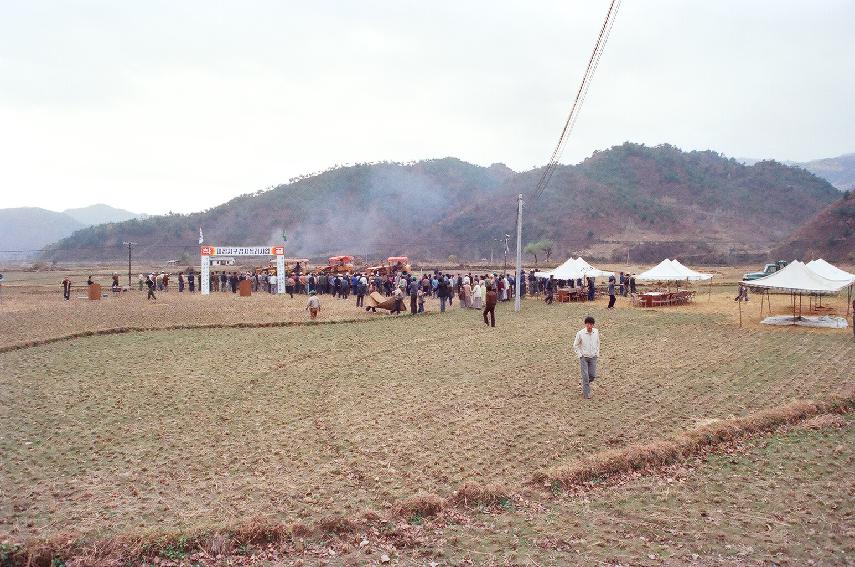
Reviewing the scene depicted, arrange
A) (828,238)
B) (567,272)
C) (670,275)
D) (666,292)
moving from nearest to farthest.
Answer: (666,292) → (670,275) → (567,272) → (828,238)

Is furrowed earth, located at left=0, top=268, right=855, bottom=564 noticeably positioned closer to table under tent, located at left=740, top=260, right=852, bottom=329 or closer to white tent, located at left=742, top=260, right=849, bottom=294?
table under tent, located at left=740, top=260, right=852, bottom=329

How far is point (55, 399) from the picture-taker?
11.7m

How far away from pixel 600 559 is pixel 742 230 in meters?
98.2

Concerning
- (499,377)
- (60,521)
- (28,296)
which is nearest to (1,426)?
(60,521)

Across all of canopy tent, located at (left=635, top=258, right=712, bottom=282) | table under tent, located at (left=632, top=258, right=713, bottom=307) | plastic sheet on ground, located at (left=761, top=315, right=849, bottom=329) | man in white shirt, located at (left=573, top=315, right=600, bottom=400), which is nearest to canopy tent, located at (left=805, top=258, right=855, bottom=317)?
plastic sheet on ground, located at (left=761, top=315, right=849, bottom=329)

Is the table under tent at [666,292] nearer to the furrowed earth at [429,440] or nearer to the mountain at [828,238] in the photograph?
the furrowed earth at [429,440]

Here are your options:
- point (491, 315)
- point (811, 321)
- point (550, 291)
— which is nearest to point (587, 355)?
point (491, 315)

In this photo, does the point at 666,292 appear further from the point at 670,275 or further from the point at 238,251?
the point at 238,251

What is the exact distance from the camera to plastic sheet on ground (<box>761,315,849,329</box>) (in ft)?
63.4

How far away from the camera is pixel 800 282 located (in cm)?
1948

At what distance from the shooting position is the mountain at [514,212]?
88.2m

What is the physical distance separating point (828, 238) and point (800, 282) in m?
47.3

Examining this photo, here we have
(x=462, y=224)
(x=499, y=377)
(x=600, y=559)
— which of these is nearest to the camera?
(x=600, y=559)

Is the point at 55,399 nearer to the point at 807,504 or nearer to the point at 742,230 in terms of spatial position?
the point at 807,504
